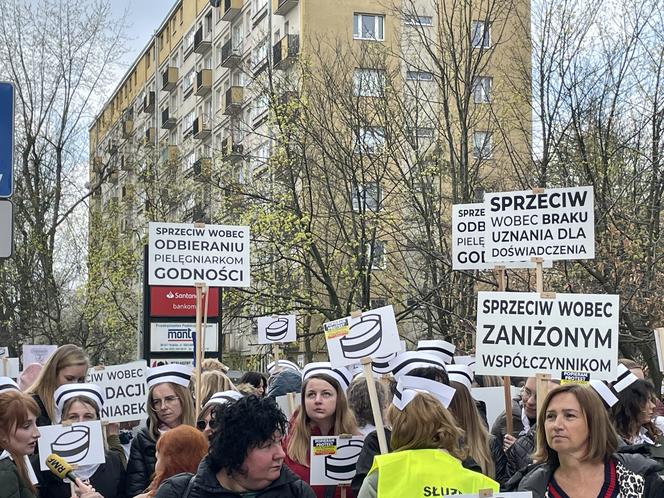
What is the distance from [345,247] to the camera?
Answer: 85.7ft

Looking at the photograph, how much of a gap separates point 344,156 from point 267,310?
4059 mm

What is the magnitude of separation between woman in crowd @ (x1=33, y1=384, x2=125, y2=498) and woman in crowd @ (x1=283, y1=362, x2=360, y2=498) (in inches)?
45.2

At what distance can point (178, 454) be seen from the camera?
568 cm

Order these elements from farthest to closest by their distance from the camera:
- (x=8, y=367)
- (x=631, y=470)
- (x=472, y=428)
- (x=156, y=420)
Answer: (x=8, y=367) → (x=156, y=420) → (x=472, y=428) → (x=631, y=470)

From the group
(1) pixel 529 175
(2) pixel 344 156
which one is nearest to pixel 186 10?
(2) pixel 344 156

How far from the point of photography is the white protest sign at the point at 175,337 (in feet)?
68.3

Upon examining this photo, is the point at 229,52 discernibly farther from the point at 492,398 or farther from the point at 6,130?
the point at 492,398

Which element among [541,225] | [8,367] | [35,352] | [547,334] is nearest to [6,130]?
[541,225]

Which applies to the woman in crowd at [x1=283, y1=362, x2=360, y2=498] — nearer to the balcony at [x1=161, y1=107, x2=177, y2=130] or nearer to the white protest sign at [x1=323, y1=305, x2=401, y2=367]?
the white protest sign at [x1=323, y1=305, x2=401, y2=367]

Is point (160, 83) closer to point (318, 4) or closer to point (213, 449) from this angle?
point (318, 4)

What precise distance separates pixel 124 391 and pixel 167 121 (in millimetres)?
62792

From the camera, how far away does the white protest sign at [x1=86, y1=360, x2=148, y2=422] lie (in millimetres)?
8828

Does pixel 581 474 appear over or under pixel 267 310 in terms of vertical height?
under

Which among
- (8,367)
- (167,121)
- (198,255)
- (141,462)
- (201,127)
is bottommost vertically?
(141,462)
